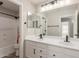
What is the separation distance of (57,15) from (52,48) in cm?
110

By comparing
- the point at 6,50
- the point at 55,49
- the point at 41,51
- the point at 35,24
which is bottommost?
the point at 6,50

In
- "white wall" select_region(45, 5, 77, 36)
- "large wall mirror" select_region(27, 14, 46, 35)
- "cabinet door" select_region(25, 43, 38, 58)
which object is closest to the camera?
"white wall" select_region(45, 5, 77, 36)

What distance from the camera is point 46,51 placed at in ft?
6.01

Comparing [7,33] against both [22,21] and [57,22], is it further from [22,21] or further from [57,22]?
[57,22]

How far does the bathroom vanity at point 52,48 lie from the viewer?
142 cm

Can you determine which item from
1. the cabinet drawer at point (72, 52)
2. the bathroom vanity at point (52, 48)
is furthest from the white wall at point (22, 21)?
the cabinet drawer at point (72, 52)

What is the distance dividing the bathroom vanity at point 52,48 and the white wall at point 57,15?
0.75 feet

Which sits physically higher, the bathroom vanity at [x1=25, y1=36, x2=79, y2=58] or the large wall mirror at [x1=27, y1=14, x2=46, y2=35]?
the large wall mirror at [x1=27, y1=14, x2=46, y2=35]

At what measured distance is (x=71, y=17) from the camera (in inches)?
77.7

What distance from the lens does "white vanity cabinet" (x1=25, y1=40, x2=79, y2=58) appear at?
142 cm

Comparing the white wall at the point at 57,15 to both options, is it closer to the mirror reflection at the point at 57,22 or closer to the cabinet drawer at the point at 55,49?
the mirror reflection at the point at 57,22

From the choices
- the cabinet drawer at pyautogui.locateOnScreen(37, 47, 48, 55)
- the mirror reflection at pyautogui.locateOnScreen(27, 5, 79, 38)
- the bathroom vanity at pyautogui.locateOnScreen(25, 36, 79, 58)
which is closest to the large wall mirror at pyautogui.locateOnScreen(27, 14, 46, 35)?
the mirror reflection at pyautogui.locateOnScreen(27, 5, 79, 38)

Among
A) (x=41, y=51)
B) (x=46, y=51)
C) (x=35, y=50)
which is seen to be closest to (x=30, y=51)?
(x=35, y=50)

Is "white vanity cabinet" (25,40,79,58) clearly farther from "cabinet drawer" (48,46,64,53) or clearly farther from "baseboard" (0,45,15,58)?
"baseboard" (0,45,15,58)
